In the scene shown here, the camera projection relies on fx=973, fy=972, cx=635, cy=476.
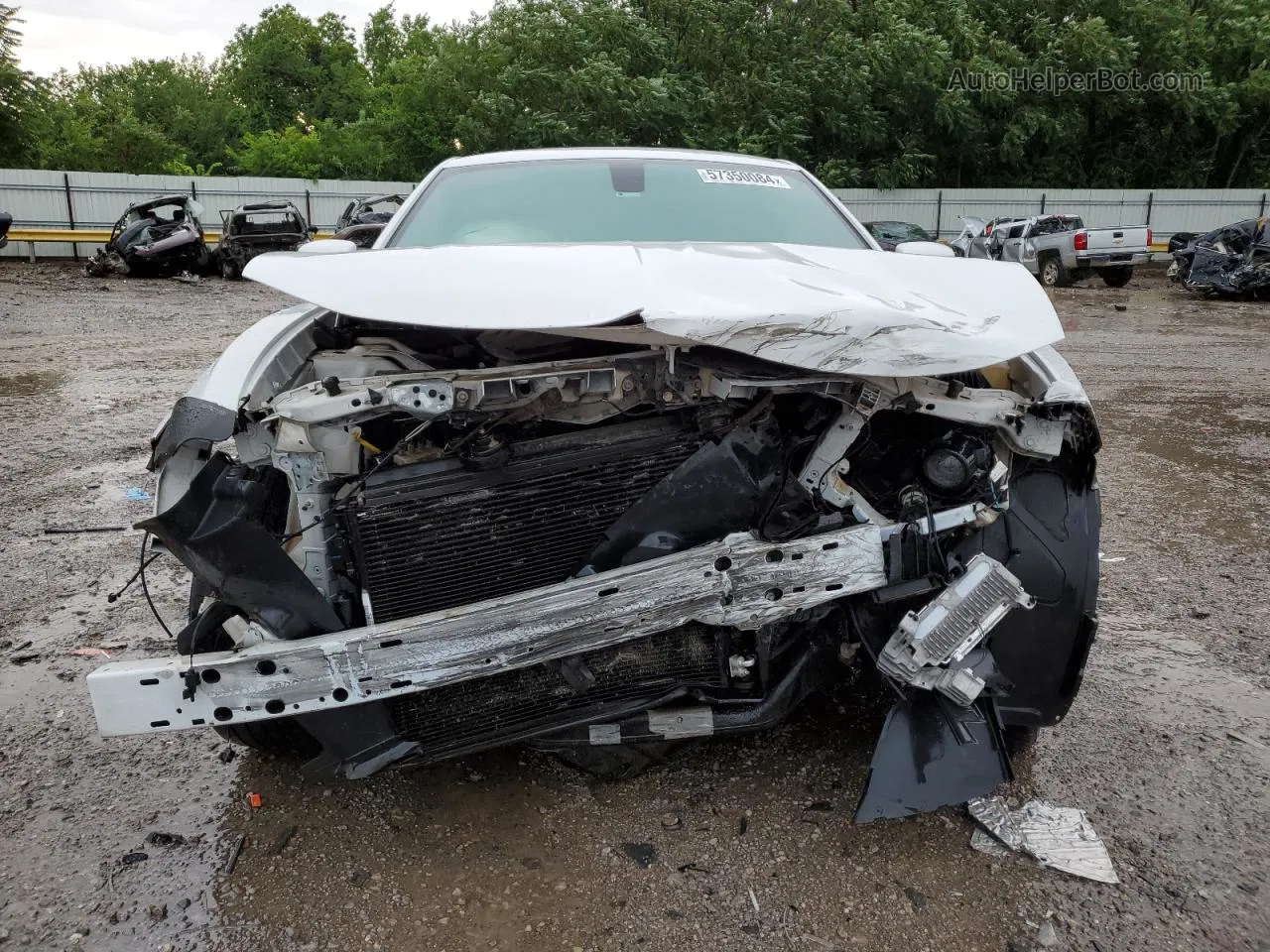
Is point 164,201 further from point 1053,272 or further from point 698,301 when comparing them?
point 698,301

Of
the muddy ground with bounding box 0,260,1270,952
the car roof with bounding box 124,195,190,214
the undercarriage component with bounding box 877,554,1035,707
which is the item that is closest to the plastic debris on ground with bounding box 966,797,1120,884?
the muddy ground with bounding box 0,260,1270,952

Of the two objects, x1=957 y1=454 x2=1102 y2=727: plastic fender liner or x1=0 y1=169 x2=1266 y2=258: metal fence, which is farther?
x1=0 y1=169 x2=1266 y2=258: metal fence

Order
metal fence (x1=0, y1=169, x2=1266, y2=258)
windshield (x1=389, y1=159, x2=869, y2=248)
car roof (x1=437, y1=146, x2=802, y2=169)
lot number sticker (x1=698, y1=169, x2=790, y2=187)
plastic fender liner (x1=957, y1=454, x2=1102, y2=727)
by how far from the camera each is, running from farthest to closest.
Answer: metal fence (x1=0, y1=169, x2=1266, y2=258), car roof (x1=437, y1=146, x2=802, y2=169), lot number sticker (x1=698, y1=169, x2=790, y2=187), windshield (x1=389, y1=159, x2=869, y2=248), plastic fender liner (x1=957, y1=454, x2=1102, y2=727)

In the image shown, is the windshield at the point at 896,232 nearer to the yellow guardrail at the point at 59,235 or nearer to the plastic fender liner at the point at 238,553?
the yellow guardrail at the point at 59,235

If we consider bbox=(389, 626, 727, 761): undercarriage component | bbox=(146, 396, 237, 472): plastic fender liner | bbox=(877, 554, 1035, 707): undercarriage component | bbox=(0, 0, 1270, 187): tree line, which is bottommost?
bbox=(389, 626, 727, 761): undercarriage component

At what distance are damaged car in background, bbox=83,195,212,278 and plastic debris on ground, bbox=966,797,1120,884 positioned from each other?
18582 millimetres

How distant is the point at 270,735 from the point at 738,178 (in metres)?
2.60

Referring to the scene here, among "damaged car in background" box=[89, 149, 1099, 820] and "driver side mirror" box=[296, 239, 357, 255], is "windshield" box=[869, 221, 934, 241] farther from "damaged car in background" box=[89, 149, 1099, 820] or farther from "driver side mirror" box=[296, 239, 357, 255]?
"damaged car in background" box=[89, 149, 1099, 820]

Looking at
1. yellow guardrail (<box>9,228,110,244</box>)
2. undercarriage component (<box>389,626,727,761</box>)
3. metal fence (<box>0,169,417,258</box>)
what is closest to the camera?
undercarriage component (<box>389,626,727,761</box>)

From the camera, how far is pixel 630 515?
87.8 inches

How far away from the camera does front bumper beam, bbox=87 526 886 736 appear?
6.66 ft

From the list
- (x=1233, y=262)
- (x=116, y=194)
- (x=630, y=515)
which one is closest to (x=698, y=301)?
(x=630, y=515)

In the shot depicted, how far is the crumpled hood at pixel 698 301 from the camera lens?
200 cm

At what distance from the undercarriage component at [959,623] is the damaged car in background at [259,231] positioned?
1764 cm
